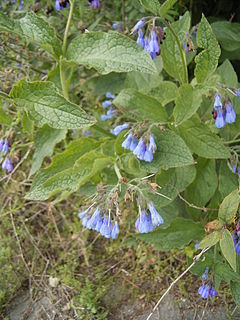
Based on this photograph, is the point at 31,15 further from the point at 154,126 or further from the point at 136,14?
the point at 136,14

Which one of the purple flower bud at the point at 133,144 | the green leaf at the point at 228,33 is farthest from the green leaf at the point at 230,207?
the green leaf at the point at 228,33

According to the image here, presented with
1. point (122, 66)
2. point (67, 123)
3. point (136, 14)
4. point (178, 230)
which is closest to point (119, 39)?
point (122, 66)

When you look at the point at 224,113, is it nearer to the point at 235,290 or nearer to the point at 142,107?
the point at 142,107

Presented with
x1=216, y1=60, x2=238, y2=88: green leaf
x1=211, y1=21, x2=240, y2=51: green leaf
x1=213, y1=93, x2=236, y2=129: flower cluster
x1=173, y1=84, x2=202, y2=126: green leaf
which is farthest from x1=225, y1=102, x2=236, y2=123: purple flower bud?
x1=211, y1=21, x2=240, y2=51: green leaf

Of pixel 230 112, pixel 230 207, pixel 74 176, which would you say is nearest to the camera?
pixel 230 207

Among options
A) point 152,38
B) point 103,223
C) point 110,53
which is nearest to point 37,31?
point 110,53

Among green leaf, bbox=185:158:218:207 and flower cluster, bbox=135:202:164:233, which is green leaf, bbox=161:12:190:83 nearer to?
green leaf, bbox=185:158:218:207
